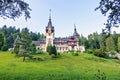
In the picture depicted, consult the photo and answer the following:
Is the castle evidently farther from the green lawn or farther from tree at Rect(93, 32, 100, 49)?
the green lawn

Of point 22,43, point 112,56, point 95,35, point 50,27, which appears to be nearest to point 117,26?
point 22,43

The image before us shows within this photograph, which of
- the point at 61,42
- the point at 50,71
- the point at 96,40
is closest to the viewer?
the point at 50,71

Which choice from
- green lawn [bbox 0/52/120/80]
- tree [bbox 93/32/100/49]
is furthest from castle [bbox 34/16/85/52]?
green lawn [bbox 0/52/120/80]

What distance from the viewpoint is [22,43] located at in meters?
70.8

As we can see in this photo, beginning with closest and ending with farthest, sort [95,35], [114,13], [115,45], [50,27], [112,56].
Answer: [114,13] → [112,56] → [50,27] → [115,45] → [95,35]

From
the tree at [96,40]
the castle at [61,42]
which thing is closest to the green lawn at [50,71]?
the castle at [61,42]

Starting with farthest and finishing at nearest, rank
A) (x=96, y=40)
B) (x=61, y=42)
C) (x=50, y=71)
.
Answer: (x=96, y=40), (x=61, y=42), (x=50, y=71)

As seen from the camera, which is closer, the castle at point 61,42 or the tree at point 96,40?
the castle at point 61,42

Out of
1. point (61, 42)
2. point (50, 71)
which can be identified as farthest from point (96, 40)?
point (50, 71)

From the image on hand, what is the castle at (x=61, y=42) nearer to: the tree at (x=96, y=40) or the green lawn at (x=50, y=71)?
the tree at (x=96, y=40)

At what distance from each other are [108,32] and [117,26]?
29.8 inches

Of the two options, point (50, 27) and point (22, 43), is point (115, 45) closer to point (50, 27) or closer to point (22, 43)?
point (50, 27)

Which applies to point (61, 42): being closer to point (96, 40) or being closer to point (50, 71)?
point (96, 40)

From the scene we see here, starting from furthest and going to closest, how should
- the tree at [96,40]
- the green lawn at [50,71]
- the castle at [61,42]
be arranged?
the tree at [96,40]
the castle at [61,42]
the green lawn at [50,71]
